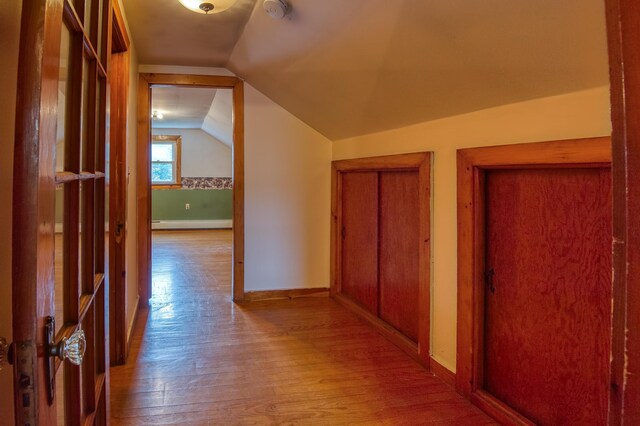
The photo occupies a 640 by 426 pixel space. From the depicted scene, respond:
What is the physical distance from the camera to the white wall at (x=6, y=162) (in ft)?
2.62

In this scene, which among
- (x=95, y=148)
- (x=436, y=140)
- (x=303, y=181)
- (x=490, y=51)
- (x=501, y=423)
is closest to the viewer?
(x=95, y=148)

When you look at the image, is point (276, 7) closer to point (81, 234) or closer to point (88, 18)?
point (88, 18)

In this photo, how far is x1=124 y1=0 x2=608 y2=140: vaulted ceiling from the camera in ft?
4.98

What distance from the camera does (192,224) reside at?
9.45 m

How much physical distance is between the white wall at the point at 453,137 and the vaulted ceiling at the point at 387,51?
2.2 inches

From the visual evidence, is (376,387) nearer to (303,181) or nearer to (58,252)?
(58,252)

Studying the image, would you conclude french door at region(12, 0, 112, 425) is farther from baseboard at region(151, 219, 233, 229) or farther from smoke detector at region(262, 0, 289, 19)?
baseboard at region(151, 219, 233, 229)

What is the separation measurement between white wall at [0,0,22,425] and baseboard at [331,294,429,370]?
2.20 metres

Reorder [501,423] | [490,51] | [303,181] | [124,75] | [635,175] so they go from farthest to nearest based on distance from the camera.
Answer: [303,181] → [124,75] → [501,423] → [490,51] → [635,175]

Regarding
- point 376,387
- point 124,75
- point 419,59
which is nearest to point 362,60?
point 419,59

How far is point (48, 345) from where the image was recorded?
0.70 metres

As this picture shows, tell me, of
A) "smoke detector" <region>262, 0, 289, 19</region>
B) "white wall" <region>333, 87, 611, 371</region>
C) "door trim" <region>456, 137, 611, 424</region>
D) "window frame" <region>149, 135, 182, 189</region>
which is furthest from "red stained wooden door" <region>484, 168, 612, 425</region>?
"window frame" <region>149, 135, 182, 189</region>

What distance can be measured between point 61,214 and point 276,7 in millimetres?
1800

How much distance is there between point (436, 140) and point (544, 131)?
79 cm
